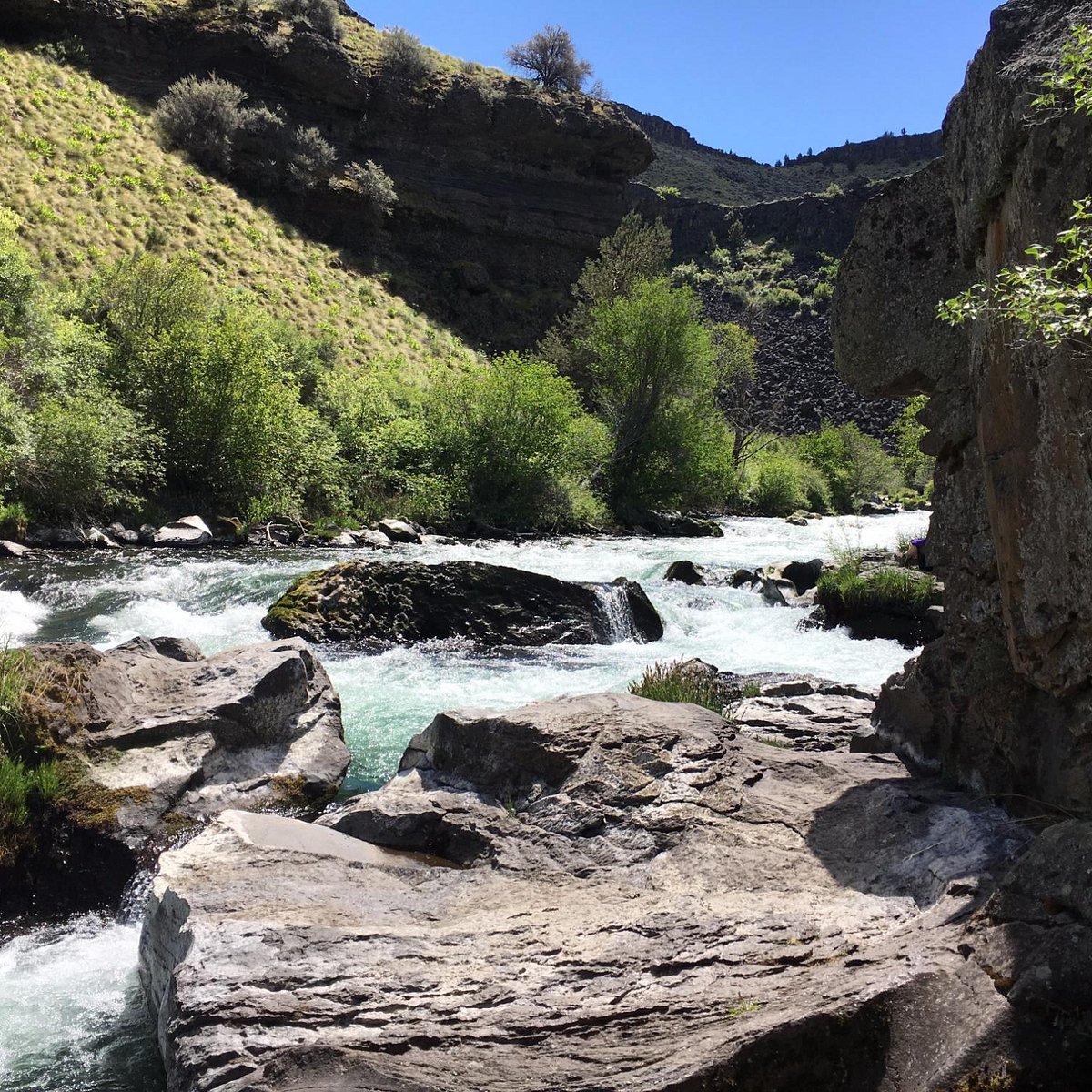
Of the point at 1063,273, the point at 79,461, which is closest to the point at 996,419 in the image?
the point at 1063,273

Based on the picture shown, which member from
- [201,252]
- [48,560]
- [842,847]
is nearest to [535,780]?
[842,847]

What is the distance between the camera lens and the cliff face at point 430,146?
48.4m

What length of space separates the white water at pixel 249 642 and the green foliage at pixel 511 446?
6449 millimetres

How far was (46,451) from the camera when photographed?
60.2 ft

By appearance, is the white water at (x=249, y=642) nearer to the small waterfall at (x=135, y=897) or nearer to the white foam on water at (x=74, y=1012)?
the white foam on water at (x=74, y=1012)

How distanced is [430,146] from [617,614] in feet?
172

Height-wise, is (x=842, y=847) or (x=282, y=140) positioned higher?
(x=282, y=140)

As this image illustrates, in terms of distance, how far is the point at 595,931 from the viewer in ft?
12.9

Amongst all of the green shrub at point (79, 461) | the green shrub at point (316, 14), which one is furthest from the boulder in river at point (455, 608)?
the green shrub at point (316, 14)

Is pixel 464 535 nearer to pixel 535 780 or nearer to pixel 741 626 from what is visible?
pixel 741 626

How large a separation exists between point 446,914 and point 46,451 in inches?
691

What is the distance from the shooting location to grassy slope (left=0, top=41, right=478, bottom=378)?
113 ft

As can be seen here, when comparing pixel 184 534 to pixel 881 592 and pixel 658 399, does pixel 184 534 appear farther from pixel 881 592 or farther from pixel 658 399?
pixel 658 399

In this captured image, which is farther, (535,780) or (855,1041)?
(535,780)
